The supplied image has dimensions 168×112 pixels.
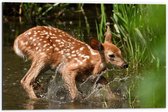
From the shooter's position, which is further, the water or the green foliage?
the green foliage

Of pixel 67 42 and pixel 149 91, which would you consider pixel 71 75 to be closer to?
pixel 67 42

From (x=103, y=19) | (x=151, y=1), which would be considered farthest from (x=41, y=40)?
(x=151, y=1)

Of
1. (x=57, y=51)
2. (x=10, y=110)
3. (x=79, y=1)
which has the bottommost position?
(x=10, y=110)

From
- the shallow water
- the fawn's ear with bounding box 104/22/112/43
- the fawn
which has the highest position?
the fawn's ear with bounding box 104/22/112/43

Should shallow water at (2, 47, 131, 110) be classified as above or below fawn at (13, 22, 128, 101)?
below

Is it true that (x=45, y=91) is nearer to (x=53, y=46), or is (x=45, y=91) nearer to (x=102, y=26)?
(x=53, y=46)

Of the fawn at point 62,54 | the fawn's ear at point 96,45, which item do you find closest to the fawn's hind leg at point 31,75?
the fawn at point 62,54

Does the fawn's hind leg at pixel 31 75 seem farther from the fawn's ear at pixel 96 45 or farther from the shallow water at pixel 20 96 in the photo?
the fawn's ear at pixel 96 45

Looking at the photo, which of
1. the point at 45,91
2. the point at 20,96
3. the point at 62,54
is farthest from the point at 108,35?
the point at 20,96

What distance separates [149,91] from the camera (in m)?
3.73

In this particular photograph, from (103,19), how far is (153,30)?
0.87ft

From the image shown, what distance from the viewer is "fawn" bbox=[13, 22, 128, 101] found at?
385 centimetres

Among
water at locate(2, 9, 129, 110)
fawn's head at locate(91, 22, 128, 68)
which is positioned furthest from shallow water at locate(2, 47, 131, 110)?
fawn's head at locate(91, 22, 128, 68)

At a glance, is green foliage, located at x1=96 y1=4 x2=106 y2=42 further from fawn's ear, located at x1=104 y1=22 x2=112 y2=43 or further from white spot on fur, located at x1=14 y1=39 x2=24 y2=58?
white spot on fur, located at x1=14 y1=39 x2=24 y2=58
